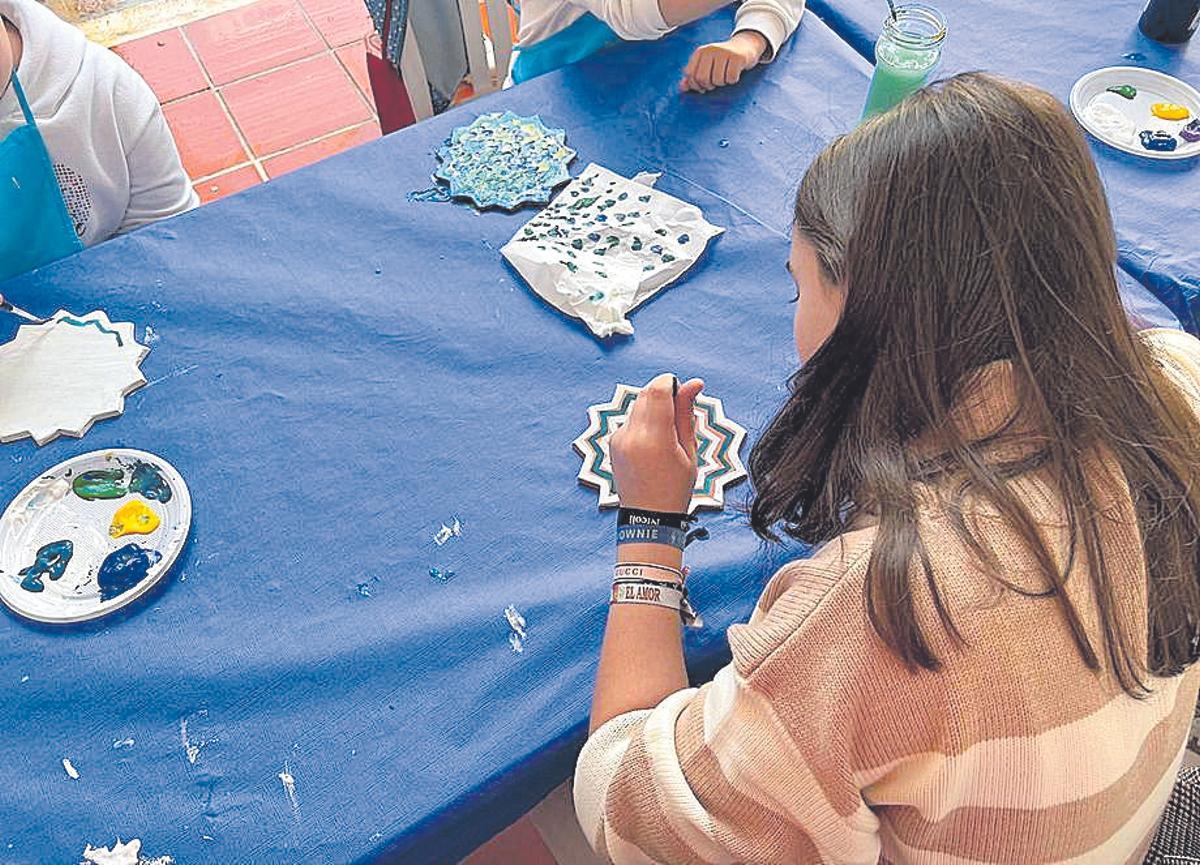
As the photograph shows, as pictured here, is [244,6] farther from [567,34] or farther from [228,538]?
[228,538]

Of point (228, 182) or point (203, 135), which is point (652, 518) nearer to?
point (228, 182)

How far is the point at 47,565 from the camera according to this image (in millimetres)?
881

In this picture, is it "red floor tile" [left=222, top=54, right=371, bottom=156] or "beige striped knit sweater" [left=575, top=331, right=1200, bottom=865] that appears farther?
"red floor tile" [left=222, top=54, right=371, bottom=156]

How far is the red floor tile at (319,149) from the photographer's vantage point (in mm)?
2320

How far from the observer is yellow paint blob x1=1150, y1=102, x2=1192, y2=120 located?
130cm

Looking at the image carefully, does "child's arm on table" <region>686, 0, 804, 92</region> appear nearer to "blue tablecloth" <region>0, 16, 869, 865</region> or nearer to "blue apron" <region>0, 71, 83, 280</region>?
"blue tablecloth" <region>0, 16, 869, 865</region>

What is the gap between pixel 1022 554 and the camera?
568 mm

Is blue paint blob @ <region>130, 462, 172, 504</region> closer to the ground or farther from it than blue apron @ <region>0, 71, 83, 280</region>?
closer to the ground

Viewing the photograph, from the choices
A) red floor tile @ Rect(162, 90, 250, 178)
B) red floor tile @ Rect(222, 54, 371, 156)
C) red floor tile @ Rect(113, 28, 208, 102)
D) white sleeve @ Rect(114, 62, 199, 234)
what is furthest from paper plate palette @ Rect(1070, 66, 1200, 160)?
red floor tile @ Rect(113, 28, 208, 102)

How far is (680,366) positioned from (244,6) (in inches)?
91.1

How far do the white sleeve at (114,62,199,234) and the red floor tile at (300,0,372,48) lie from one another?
1.31 m

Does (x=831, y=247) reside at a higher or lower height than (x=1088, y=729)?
higher

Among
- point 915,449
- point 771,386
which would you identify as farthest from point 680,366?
point 915,449

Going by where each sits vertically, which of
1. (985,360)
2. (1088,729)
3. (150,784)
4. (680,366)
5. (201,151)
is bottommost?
(201,151)
